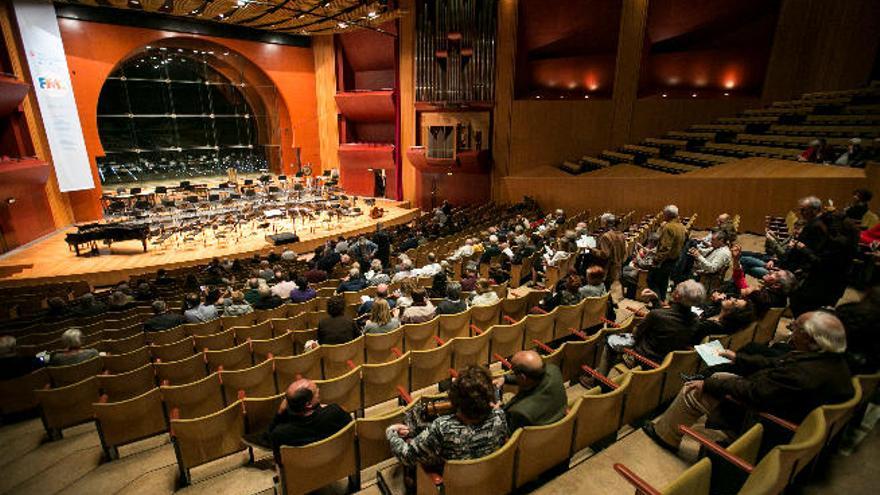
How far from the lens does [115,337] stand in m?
4.79

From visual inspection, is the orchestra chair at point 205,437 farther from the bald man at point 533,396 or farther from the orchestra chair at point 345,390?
the bald man at point 533,396

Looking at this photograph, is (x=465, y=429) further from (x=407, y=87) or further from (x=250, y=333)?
(x=407, y=87)

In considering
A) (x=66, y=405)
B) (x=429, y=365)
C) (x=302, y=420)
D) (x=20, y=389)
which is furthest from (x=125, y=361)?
(x=429, y=365)

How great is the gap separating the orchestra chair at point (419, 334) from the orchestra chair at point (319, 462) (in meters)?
1.63

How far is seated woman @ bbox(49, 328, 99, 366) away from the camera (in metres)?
3.90

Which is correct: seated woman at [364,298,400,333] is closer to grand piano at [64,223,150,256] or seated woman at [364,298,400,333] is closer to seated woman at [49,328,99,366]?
seated woman at [49,328,99,366]

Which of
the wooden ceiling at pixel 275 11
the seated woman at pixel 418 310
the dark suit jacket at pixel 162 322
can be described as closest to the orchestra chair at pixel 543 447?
the seated woman at pixel 418 310

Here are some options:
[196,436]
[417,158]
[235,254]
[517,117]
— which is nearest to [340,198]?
[417,158]

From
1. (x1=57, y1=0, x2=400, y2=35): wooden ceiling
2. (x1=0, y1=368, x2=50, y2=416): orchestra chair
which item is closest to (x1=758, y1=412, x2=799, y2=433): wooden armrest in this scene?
(x1=0, y1=368, x2=50, y2=416): orchestra chair

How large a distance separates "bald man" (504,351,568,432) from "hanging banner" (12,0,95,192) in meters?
14.4

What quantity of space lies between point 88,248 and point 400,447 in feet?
37.3

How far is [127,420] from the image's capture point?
3094 mm

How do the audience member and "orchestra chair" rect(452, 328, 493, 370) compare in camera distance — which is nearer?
"orchestra chair" rect(452, 328, 493, 370)

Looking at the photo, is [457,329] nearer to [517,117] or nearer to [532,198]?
[532,198]
